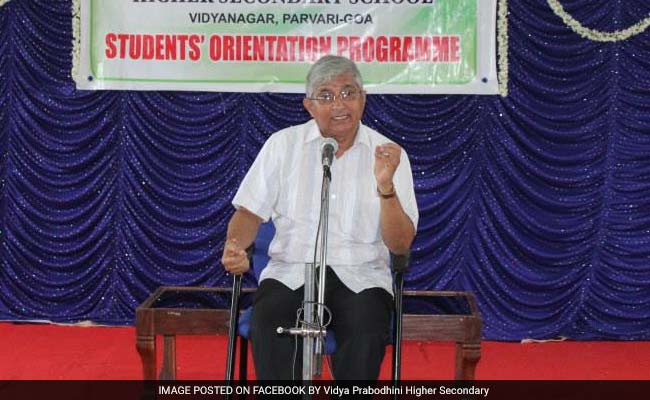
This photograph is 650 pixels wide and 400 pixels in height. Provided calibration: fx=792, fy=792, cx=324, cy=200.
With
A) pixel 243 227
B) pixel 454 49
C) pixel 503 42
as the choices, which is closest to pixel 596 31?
pixel 503 42

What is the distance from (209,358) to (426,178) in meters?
1.59

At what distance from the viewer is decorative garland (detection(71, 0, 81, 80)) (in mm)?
4484

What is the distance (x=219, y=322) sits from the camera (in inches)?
132

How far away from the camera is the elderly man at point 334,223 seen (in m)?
2.66

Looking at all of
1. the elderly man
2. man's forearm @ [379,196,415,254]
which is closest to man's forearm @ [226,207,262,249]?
the elderly man

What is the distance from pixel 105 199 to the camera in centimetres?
470

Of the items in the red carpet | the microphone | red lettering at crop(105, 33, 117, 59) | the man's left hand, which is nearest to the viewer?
the microphone

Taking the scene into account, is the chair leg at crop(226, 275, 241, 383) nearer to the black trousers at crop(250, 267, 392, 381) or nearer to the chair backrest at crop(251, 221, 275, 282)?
the black trousers at crop(250, 267, 392, 381)

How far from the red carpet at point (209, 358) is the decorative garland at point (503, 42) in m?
1.48

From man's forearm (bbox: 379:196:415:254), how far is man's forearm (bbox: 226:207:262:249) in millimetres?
503

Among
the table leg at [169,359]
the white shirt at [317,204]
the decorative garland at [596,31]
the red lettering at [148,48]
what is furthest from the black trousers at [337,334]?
the decorative garland at [596,31]

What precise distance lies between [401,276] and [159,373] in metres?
1.38

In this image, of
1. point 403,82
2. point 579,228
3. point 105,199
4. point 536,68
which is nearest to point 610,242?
point 579,228

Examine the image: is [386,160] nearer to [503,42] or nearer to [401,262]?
[401,262]
